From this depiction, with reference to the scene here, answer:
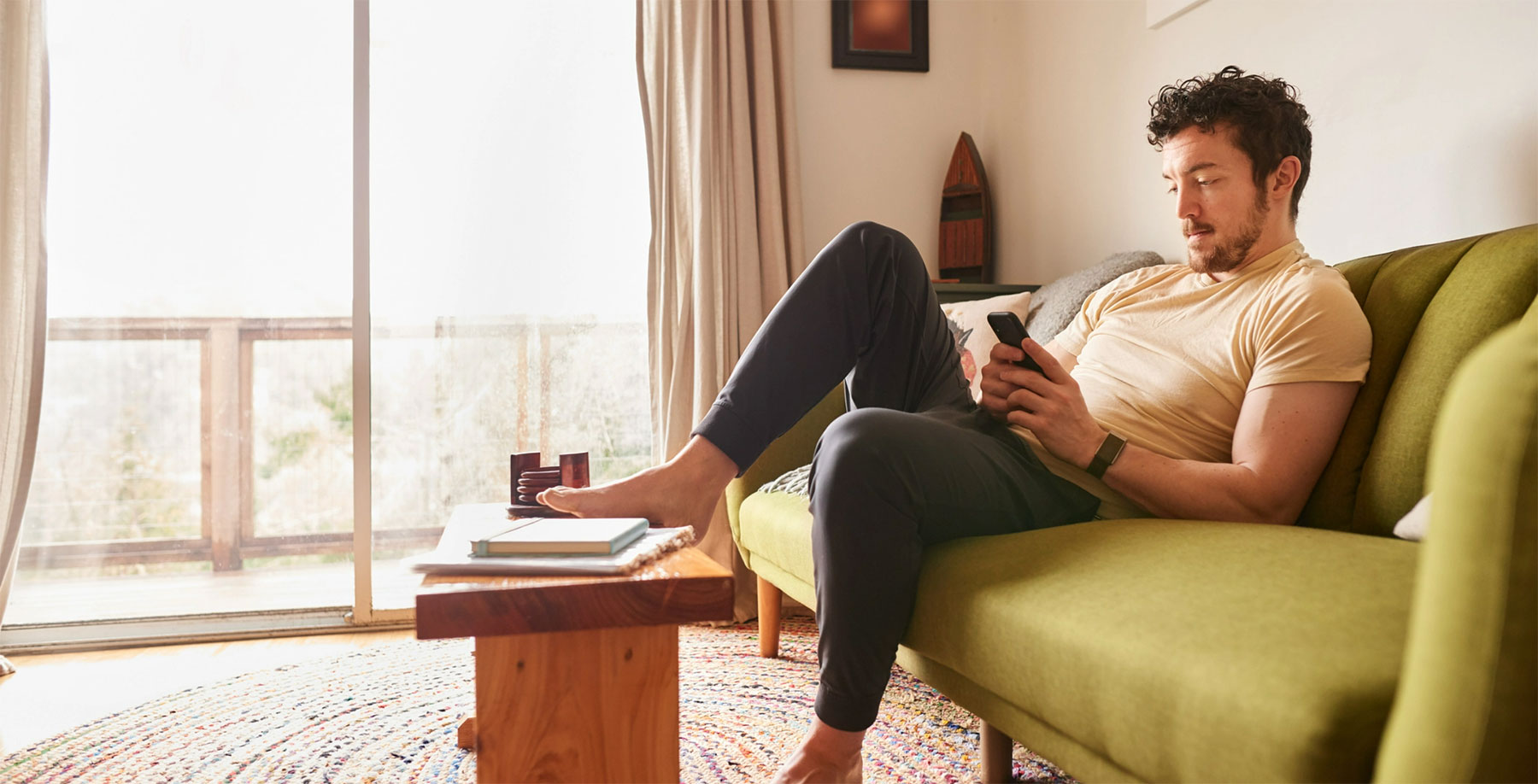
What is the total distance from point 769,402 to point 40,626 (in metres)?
2.24

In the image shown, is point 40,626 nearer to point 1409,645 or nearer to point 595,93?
point 595,93

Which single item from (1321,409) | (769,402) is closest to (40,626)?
(769,402)

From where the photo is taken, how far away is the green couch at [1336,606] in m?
0.56

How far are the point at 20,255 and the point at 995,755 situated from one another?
2.48 meters

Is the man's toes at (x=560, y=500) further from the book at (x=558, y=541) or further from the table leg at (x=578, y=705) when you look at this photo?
the table leg at (x=578, y=705)

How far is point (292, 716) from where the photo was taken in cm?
181

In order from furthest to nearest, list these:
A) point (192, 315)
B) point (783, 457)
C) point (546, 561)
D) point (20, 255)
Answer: point (192, 315) → point (20, 255) → point (783, 457) → point (546, 561)

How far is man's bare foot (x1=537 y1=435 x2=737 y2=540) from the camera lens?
125 cm

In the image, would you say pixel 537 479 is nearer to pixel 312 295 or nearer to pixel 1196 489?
pixel 1196 489

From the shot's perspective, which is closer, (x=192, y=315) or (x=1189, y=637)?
(x=1189, y=637)

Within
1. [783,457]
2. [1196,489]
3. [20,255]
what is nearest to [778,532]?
[783,457]

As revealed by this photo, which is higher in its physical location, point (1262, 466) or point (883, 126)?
point (883, 126)

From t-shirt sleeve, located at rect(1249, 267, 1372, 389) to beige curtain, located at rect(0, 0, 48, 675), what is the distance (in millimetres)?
2667

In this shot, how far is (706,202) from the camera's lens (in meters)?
2.67
